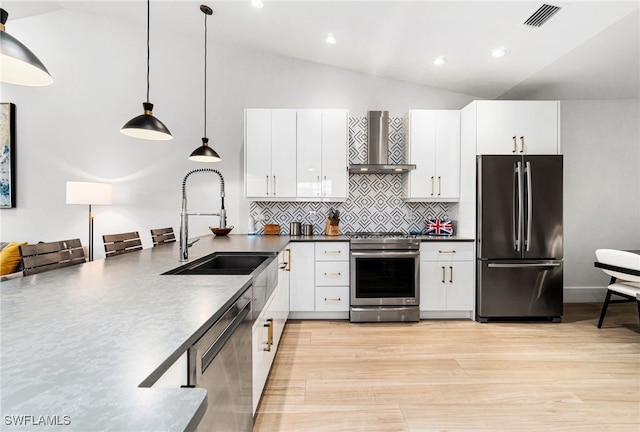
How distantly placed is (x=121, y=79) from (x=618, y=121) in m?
6.40

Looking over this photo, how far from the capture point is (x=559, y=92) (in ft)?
11.8

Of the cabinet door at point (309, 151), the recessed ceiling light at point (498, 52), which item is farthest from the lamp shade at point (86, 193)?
the recessed ceiling light at point (498, 52)

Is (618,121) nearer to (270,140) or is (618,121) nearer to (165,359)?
(270,140)

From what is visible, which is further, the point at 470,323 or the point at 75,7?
the point at 75,7

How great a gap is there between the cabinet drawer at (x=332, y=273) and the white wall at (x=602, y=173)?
120 inches

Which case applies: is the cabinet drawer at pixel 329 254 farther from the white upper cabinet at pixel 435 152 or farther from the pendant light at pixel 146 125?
the pendant light at pixel 146 125

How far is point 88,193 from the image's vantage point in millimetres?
3400

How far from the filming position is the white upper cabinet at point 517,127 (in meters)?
3.27

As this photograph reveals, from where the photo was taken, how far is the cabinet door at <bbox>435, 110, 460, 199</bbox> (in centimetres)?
355

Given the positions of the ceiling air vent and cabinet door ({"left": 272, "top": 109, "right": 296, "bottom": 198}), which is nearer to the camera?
the ceiling air vent

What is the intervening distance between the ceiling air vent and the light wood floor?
274 cm

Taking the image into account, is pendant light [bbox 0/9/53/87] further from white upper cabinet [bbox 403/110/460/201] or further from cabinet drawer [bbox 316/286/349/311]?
white upper cabinet [bbox 403/110/460/201]

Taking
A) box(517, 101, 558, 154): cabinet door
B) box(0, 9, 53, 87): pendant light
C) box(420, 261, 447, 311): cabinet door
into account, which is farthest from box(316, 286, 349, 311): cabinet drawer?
box(0, 9, 53, 87): pendant light

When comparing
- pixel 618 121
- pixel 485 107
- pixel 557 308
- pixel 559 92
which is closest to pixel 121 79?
pixel 485 107
